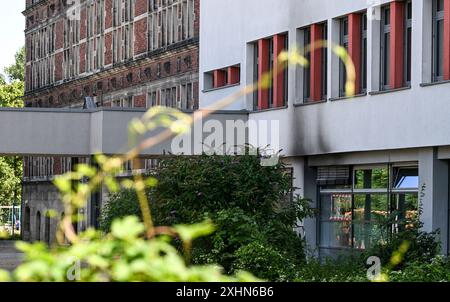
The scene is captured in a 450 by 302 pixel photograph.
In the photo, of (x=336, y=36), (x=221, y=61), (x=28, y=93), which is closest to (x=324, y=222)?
(x=336, y=36)

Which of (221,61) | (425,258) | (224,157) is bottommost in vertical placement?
(425,258)

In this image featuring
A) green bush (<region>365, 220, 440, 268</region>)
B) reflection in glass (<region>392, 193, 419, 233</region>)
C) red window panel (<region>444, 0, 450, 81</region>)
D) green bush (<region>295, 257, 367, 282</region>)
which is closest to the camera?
green bush (<region>295, 257, 367, 282</region>)

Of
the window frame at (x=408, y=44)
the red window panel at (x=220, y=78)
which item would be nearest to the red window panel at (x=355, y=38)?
the window frame at (x=408, y=44)

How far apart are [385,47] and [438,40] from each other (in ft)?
8.63

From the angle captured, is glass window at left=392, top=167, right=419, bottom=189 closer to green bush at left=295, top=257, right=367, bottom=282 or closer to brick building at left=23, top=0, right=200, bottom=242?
green bush at left=295, top=257, right=367, bottom=282

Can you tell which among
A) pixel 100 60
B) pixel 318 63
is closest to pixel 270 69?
pixel 318 63

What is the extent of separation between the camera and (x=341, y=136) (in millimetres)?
34594

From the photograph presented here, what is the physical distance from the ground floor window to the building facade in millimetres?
36

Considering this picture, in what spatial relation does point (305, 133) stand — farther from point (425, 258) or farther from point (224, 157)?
point (425, 258)

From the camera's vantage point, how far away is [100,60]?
63.8m

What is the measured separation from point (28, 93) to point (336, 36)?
46.9 meters

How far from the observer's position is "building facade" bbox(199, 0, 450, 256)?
30375mm

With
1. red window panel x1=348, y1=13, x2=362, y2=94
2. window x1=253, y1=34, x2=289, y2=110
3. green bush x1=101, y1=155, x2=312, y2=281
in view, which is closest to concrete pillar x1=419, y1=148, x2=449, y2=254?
green bush x1=101, y1=155, x2=312, y2=281

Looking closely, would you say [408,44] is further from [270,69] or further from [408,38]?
[270,69]
